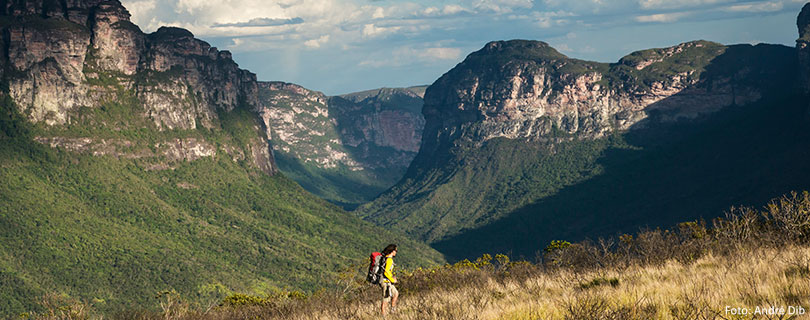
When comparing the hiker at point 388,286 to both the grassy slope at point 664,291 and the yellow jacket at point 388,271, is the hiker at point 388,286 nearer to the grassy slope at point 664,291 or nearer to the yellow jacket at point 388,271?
the yellow jacket at point 388,271

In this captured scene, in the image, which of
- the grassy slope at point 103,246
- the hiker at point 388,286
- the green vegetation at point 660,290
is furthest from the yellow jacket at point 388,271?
the grassy slope at point 103,246

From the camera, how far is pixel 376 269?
25.5 metres

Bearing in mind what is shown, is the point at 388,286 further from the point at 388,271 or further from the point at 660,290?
the point at 660,290

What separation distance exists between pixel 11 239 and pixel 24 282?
18749mm

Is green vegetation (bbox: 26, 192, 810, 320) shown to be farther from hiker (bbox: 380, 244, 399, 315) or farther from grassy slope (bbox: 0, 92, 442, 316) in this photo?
grassy slope (bbox: 0, 92, 442, 316)

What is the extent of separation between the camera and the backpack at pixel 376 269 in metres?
25.2

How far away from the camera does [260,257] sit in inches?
7352

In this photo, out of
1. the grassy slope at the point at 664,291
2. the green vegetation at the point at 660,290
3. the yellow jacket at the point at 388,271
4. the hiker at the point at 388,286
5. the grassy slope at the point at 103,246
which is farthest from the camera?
the grassy slope at the point at 103,246

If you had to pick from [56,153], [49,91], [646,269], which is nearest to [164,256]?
[56,153]

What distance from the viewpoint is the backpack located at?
992 inches

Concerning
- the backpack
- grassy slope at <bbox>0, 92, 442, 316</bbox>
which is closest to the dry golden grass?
the backpack

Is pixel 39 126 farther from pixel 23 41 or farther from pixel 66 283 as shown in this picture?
pixel 66 283

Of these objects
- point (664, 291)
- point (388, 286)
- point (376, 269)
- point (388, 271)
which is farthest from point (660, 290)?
point (376, 269)

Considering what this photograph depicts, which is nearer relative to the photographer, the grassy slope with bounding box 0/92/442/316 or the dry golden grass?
the dry golden grass
